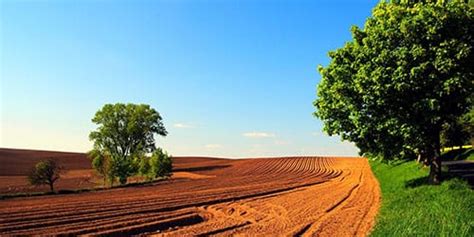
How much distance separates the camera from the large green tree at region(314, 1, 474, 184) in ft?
70.1

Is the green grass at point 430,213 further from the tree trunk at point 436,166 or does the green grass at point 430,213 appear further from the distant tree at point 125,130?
the distant tree at point 125,130

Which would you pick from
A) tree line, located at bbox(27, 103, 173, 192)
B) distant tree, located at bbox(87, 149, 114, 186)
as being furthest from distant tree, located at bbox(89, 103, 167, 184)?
distant tree, located at bbox(87, 149, 114, 186)

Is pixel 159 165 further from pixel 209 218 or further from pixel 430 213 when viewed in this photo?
pixel 430 213

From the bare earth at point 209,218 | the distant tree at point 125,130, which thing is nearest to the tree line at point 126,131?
the distant tree at point 125,130

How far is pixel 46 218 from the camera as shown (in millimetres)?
21594

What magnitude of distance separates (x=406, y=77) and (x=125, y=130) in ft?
196

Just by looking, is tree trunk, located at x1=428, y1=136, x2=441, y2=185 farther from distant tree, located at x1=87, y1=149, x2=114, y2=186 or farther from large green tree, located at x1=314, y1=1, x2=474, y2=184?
distant tree, located at x1=87, y1=149, x2=114, y2=186

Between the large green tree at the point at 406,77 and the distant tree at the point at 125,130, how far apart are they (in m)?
52.7

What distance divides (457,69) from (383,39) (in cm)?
375

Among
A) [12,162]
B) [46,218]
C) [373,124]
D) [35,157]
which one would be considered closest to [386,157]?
[373,124]

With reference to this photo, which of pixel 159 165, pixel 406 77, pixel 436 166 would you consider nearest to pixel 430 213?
pixel 406 77

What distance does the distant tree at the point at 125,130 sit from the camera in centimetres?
7356

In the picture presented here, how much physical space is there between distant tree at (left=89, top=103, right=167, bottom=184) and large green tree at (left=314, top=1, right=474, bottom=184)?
52.7 meters

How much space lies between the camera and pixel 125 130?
75.1 metres
